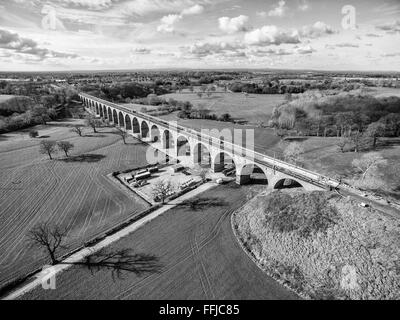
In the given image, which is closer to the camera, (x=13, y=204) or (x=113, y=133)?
(x=13, y=204)

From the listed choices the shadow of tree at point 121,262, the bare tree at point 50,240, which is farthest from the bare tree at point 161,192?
the bare tree at point 50,240

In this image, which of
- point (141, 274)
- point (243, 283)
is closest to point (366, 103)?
point (243, 283)

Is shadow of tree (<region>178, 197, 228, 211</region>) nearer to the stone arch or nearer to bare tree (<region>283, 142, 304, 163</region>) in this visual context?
bare tree (<region>283, 142, 304, 163</region>)

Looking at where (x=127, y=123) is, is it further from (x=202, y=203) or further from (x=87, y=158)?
(x=202, y=203)

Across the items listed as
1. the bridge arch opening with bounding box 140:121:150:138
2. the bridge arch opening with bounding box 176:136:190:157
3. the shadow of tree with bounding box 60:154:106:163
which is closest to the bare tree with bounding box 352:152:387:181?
the bridge arch opening with bounding box 176:136:190:157

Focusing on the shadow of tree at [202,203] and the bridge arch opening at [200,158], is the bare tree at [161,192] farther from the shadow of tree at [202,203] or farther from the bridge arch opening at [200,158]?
the bridge arch opening at [200,158]
